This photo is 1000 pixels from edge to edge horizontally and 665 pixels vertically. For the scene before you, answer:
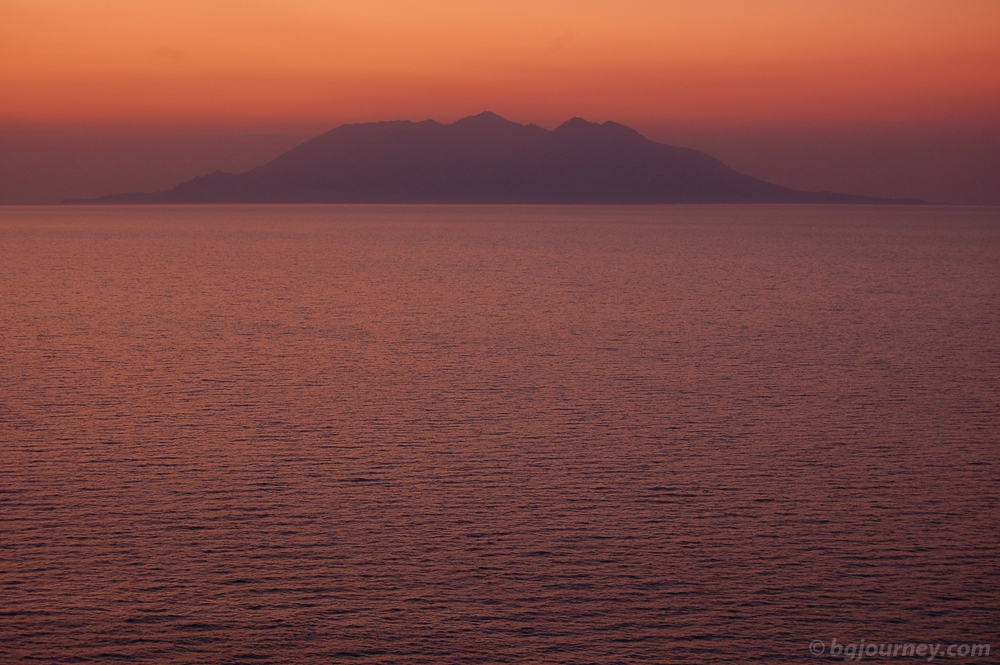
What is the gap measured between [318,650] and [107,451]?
10545mm

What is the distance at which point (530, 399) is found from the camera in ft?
88.7

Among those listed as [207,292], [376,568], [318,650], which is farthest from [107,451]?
[207,292]

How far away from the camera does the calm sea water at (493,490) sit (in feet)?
43.7

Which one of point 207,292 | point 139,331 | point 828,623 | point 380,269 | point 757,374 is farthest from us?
point 380,269

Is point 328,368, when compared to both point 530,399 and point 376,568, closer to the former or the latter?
point 530,399

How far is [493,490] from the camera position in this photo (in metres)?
18.8

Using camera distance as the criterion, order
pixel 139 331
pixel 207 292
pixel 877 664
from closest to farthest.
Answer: pixel 877 664
pixel 139 331
pixel 207 292

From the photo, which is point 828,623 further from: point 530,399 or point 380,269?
point 380,269

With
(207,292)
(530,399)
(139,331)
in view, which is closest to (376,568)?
(530,399)

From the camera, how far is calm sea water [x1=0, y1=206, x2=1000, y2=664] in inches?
525

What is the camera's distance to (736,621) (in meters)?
Result: 13.5

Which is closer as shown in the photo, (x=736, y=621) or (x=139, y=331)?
(x=736, y=621)

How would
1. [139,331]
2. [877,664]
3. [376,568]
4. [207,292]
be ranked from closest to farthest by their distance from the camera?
1. [877,664]
2. [376,568]
3. [139,331]
4. [207,292]

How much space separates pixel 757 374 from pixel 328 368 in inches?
523
